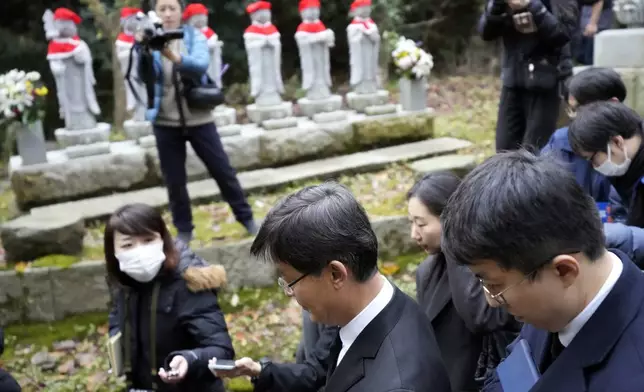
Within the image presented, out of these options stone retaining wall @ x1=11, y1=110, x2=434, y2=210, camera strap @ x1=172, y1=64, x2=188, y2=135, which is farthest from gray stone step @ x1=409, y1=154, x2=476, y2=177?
camera strap @ x1=172, y1=64, x2=188, y2=135

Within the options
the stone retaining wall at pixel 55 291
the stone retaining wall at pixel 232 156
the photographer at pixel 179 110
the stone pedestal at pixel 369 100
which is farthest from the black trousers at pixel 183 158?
the stone pedestal at pixel 369 100

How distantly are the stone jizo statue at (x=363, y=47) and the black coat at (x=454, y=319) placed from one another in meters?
4.87

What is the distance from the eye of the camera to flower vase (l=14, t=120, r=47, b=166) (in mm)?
5387

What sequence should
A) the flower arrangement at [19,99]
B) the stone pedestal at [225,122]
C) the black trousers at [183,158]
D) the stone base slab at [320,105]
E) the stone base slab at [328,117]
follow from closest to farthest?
the black trousers at [183,158] < the flower arrangement at [19,99] < the stone pedestal at [225,122] < the stone base slab at [328,117] < the stone base slab at [320,105]

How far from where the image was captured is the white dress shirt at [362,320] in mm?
1618

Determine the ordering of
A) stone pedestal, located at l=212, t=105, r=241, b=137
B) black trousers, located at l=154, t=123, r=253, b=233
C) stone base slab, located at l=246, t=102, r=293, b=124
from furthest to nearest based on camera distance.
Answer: stone base slab, located at l=246, t=102, r=293, b=124 → stone pedestal, located at l=212, t=105, r=241, b=137 → black trousers, located at l=154, t=123, r=253, b=233

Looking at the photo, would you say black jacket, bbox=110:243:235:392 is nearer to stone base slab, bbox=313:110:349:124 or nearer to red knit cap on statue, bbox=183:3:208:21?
red knit cap on statue, bbox=183:3:208:21

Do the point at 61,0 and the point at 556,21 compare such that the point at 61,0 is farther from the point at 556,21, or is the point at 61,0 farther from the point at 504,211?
the point at 504,211

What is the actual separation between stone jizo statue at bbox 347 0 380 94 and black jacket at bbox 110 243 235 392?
476cm

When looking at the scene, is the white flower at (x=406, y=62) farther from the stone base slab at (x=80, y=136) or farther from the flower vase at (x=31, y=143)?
the flower vase at (x=31, y=143)

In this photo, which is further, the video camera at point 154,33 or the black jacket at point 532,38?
the black jacket at point 532,38

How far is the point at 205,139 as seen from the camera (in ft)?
14.8

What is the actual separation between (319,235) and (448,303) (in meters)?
0.96

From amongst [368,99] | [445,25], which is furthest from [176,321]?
[445,25]
